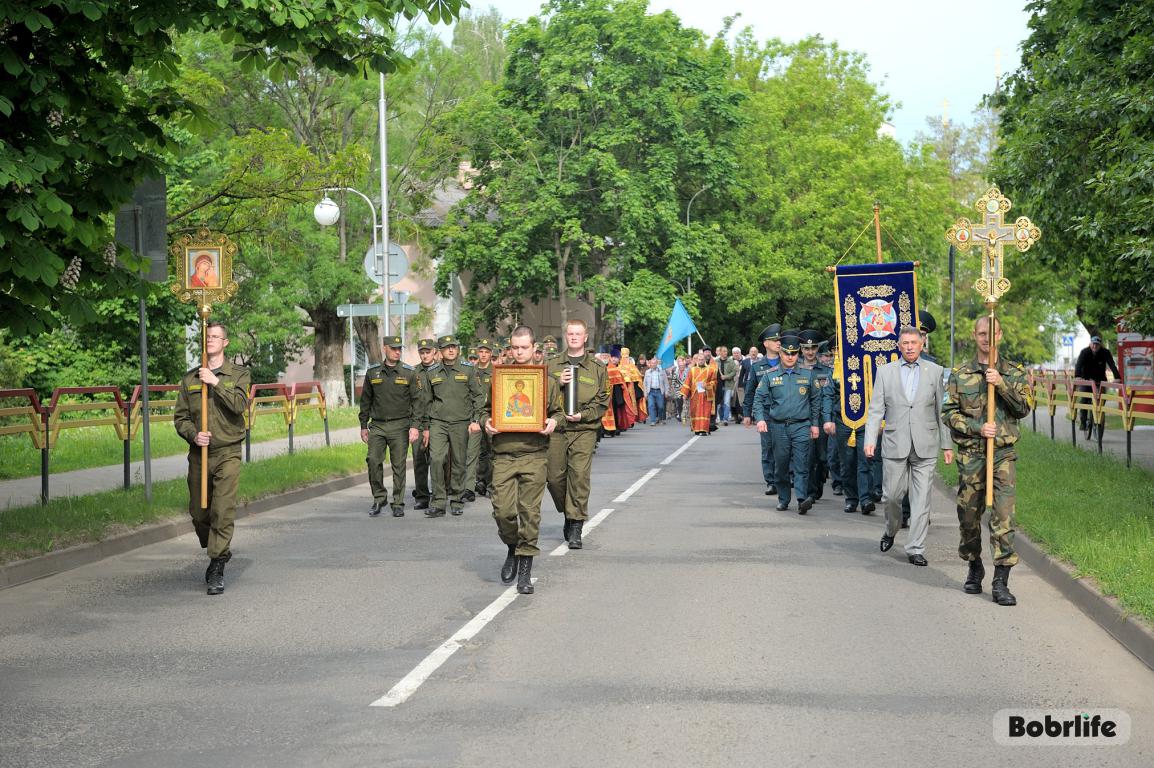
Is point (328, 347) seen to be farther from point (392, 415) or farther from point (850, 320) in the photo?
point (850, 320)

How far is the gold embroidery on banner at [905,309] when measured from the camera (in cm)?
1596

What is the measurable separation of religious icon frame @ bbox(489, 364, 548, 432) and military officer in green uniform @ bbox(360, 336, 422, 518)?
5370 mm

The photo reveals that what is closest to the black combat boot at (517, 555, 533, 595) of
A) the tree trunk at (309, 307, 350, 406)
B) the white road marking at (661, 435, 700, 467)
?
the white road marking at (661, 435, 700, 467)

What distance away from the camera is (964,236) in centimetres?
1137

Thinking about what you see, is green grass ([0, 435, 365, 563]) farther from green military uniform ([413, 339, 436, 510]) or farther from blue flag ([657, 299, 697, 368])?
blue flag ([657, 299, 697, 368])

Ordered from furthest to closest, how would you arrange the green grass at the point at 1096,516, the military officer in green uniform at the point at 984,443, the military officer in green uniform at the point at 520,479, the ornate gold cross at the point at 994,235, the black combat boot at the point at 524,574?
the ornate gold cross at the point at 994,235 < the military officer in green uniform at the point at 520,479 < the black combat boot at the point at 524,574 < the military officer in green uniform at the point at 984,443 < the green grass at the point at 1096,516

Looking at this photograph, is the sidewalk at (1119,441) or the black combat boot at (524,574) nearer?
the black combat boot at (524,574)

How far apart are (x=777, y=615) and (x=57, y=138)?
18.9 feet

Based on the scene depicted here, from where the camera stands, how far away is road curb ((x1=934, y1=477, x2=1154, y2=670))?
7734mm

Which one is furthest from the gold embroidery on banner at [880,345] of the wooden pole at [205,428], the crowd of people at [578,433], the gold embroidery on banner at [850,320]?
the wooden pole at [205,428]

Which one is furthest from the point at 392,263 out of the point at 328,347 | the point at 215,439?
the point at 328,347

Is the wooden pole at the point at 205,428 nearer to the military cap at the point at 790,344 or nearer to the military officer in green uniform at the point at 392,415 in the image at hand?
the military officer in green uniform at the point at 392,415

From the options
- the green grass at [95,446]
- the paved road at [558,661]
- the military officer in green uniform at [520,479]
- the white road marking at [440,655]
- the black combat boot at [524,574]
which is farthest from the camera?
the green grass at [95,446]

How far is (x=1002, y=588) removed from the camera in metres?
9.41
